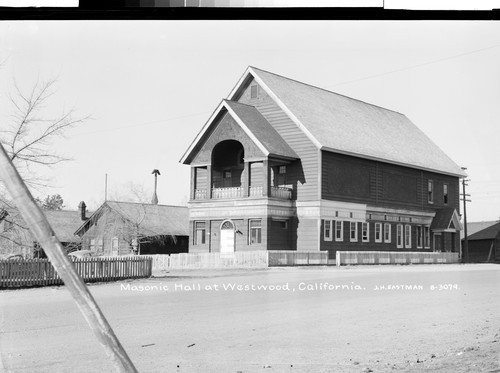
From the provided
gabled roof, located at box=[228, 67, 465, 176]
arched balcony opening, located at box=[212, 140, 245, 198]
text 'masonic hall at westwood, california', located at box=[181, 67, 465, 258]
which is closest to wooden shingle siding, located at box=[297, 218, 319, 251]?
text 'masonic hall at westwood, california', located at box=[181, 67, 465, 258]

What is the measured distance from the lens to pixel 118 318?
36.9ft

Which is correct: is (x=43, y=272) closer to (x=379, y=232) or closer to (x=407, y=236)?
(x=379, y=232)

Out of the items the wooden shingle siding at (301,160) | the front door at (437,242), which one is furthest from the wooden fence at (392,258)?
the wooden shingle siding at (301,160)

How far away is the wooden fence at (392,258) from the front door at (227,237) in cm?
458

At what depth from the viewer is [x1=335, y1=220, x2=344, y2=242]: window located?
81.3ft

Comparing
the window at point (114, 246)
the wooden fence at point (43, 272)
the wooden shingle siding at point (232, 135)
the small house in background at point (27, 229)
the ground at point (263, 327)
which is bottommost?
the ground at point (263, 327)

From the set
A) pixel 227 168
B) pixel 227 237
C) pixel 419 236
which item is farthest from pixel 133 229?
pixel 419 236

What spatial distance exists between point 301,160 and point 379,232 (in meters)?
4.46

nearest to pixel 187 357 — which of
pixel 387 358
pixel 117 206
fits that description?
pixel 387 358

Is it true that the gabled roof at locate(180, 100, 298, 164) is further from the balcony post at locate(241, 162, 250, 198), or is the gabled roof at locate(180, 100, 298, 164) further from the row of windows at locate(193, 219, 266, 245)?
the row of windows at locate(193, 219, 266, 245)

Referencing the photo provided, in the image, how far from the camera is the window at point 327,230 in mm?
25203

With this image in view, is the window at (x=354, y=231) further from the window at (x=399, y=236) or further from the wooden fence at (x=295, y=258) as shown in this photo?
the wooden fence at (x=295, y=258)

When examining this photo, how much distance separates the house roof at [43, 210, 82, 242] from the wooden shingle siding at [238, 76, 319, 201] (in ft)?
41.9

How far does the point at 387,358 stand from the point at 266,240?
17976 mm
